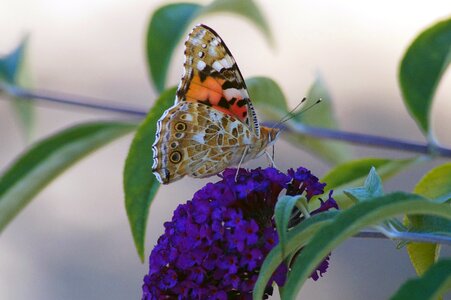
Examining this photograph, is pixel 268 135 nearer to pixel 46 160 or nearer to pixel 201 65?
pixel 201 65

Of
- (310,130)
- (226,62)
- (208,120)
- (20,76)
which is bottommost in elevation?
(310,130)

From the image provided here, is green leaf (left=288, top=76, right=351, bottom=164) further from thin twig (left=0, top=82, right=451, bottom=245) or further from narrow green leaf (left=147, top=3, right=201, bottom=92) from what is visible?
narrow green leaf (left=147, top=3, right=201, bottom=92)

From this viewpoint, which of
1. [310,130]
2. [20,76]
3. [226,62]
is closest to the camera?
[226,62]

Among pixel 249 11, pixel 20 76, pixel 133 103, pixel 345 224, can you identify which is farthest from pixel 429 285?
pixel 133 103

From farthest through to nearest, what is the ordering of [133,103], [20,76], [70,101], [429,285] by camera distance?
[133,103], [20,76], [70,101], [429,285]

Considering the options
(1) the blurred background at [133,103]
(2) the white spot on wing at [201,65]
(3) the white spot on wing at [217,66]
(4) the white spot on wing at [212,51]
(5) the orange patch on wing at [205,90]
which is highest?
(4) the white spot on wing at [212,51]

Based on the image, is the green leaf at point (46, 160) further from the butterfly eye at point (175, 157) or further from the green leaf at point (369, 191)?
the green leaf at point (369, 191)

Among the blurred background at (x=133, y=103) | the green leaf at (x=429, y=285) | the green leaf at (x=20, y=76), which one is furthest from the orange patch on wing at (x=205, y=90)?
the blurred background at (x=133, y=103)
